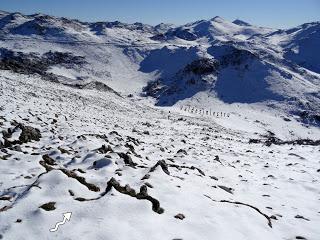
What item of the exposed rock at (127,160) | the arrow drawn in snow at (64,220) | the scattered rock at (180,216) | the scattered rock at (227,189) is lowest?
the scattered rock at (227,189)

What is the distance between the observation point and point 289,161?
24.1 m

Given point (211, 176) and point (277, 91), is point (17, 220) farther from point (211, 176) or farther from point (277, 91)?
point (277, 91)

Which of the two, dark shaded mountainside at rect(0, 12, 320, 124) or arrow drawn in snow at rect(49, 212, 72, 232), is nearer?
arrow drawn in snow at rect(49, 212, 72, 232)

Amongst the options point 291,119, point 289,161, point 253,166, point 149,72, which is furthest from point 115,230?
point 149,72

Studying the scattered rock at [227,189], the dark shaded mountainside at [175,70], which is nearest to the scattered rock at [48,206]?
the scattered rock at [227,189]

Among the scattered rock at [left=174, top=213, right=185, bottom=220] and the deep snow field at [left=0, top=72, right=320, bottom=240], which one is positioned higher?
the scattered rock at [left=174, top=213, right=185, bottom=220]

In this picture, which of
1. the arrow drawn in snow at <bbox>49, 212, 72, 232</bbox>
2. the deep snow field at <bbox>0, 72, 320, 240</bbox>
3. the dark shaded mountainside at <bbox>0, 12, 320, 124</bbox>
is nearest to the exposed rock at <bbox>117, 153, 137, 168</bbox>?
the deep snow field at <bbox>0, 72, 320, 240</bbox>

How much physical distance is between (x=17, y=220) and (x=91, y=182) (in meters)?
3.55

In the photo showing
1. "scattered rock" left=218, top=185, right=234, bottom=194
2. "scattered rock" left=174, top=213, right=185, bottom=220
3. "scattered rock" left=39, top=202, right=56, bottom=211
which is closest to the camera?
"scattered rock" left=39, top=202, right=56, bottom=211

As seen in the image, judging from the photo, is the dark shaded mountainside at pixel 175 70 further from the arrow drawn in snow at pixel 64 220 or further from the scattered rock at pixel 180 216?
the arrow drawn in snow at pixel 64 220

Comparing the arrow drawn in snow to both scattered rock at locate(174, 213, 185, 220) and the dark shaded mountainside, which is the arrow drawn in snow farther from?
the dark shaded mountainside

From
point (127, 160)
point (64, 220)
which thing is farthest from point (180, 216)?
point (127, 160)

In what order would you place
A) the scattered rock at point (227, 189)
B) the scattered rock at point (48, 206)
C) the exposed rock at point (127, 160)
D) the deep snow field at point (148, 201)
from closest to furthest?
the deep snow field at point (148, 201)
the scattered rock at point (48, 206)
the scattered rock at point (227, 189)
the exposed rock at point (127, 160)

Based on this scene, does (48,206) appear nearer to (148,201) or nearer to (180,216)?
(148,201)
